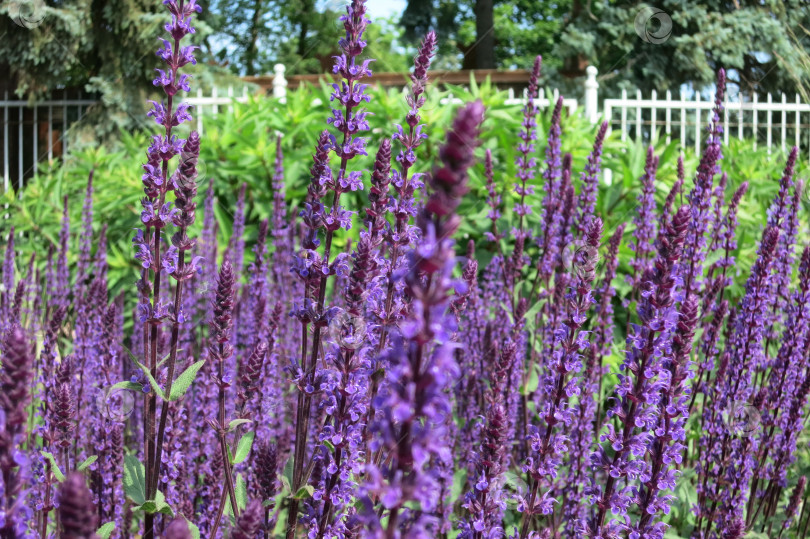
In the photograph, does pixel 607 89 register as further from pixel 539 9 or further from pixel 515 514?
pixel 515 514

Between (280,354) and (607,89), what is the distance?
1261cm

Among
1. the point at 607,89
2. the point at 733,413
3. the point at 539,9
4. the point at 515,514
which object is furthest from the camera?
the point at 539,9

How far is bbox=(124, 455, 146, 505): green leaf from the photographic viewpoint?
1993 mm

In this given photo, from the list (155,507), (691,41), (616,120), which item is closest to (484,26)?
(691,41)

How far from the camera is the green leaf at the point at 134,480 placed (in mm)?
1993

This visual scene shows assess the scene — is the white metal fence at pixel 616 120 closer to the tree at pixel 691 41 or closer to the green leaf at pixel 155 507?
the tree at pixel 691 41

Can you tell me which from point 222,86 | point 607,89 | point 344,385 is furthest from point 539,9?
point 344,385

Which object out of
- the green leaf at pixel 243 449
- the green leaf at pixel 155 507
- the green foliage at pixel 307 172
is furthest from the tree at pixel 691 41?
the green leaf at pixel 155 507

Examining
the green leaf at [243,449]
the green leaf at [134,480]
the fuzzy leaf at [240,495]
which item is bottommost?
the fuzzy leaf at [240,495]

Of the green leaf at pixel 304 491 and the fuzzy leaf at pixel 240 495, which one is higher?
the green leaf at pixel 304 491

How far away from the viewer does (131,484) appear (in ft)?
6.65

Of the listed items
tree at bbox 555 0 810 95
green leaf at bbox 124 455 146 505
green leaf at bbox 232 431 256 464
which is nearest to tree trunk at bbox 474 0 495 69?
tree at bbox 555 0 810 95

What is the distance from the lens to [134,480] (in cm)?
205

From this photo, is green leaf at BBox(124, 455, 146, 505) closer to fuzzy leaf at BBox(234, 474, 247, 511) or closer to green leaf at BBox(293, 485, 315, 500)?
fuzzy leaf at BBox(234, 474, 247, 511)
